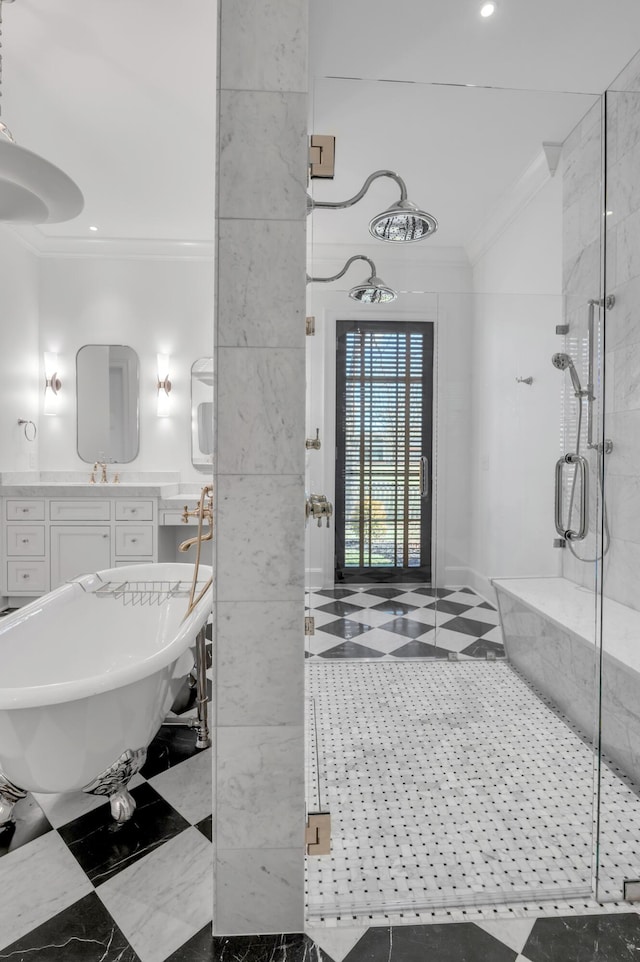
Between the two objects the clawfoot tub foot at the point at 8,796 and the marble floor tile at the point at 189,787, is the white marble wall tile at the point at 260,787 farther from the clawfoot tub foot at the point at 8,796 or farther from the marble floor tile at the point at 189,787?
the clawfoot tub foot at the point at 8,796

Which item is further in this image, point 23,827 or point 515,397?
point 515,397

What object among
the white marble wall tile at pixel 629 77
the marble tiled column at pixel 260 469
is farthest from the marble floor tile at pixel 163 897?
the white marble wall tile at pixel 629 77

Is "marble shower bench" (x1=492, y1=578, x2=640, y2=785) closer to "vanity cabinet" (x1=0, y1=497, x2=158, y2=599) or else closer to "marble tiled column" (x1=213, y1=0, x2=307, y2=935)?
"marble tiled column" (x1=213, y1=0, x2=307, y2=935)

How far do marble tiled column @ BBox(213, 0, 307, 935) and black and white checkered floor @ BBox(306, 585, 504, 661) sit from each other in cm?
47

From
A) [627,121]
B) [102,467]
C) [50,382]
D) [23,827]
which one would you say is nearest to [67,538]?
[102,467]

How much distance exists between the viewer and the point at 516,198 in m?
1.61

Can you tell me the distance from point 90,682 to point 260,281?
102 cm

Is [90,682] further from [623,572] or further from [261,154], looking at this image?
[623,572]

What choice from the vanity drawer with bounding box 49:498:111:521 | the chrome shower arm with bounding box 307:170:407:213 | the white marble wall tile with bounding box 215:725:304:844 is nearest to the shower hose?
the chrome shower arm with bounding box 307:170:407:213

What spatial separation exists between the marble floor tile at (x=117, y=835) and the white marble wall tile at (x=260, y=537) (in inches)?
33.7

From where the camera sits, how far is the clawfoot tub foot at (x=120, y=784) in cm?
146

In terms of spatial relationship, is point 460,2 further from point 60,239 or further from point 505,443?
point 60,239

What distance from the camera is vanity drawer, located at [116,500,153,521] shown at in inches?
144

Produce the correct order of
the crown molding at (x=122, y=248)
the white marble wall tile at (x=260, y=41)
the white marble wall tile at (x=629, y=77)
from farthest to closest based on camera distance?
the crown molding at (x=122, y=248), the white marble wall tile at (x=629, y=77), the white marble wall tile at (x=260, y=41)
